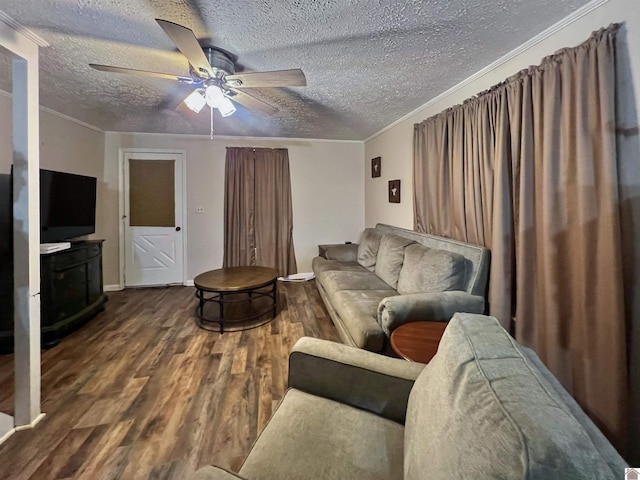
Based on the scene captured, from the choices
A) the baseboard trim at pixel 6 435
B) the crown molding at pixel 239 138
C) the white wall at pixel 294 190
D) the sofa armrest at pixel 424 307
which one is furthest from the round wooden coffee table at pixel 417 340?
the crown molding at pixel 239 138

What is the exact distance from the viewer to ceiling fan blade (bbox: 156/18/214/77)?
1378 mm

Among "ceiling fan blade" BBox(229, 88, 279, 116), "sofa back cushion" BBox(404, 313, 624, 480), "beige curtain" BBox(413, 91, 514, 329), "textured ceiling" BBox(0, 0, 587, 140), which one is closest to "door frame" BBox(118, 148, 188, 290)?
"textured ceiling" BBox(0, 0, 587, 140)

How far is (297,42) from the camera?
1918mm

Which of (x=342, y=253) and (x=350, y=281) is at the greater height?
(x=342, y=253)

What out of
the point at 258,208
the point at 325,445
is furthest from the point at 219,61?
the point at 258,208

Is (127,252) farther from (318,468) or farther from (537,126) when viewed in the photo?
(537,126)

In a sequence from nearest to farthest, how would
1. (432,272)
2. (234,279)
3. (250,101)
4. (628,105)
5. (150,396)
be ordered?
(628,105) < (150,396) < (432,272) < (250,101) < (234,279)

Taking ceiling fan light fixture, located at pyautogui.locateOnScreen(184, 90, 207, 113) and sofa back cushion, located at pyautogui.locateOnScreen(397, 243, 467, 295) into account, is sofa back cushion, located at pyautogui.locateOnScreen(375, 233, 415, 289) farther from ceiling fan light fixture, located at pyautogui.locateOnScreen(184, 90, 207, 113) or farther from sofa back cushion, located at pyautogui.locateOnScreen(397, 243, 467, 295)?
ceiling fan light fixture, located at pyautogui.locateOnScreen(184, 90, 207, 113)

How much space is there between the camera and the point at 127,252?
4.55m

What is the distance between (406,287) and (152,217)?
12.9 feet

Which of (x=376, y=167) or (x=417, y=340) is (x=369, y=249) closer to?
(x=376, y=167)

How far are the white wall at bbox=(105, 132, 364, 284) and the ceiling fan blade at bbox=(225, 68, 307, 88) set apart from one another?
2861 mm

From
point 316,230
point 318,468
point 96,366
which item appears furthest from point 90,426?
point 316,230

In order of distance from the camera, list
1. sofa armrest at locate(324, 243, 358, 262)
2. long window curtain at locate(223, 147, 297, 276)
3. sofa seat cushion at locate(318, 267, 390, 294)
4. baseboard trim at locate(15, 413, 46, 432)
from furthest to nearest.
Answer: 1. long window curtain at locate(223, 147, 297, 276)
2. sofa armrest at locate(324, 243, 358, 262)
3. sofa seat cushion at locate(318, 267, 390, 294)
4. baseboard trim at locate(15, 413, 46, 432)
